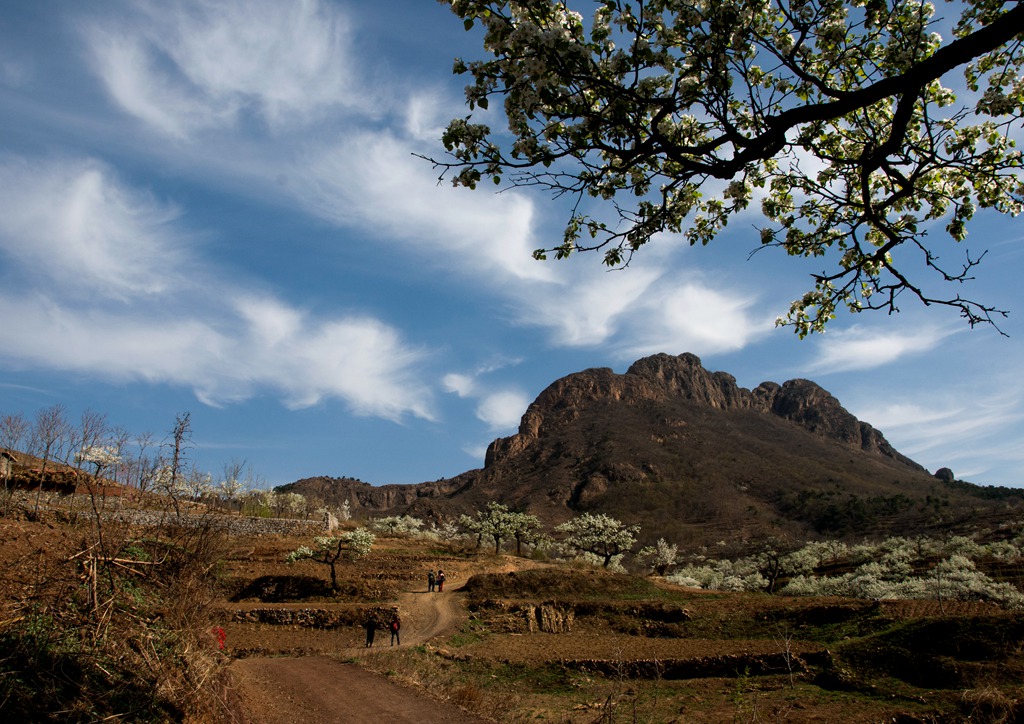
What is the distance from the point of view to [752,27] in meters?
5.06

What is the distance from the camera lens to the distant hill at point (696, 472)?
2650 inches

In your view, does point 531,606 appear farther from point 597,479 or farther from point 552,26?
point 597,479

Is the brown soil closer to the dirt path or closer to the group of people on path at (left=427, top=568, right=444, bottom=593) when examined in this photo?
the dirt path

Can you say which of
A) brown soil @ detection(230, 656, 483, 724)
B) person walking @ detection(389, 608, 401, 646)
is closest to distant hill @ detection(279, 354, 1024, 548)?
person walking @ detection(389, 608, 401, 646)

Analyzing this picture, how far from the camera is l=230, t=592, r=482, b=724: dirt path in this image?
10305 mm

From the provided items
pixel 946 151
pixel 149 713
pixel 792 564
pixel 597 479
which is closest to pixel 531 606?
pixel 149 713

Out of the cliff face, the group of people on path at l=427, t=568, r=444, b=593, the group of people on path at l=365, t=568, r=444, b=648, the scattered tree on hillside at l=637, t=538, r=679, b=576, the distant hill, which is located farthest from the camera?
the cliff face

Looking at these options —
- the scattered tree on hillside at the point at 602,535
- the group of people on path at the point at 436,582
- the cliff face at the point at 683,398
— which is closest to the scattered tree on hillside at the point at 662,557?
the scattered tree on hillside at the point at 602,535

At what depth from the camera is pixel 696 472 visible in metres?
88.5

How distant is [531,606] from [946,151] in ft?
77.9

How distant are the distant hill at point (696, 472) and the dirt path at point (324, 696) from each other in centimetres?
5808

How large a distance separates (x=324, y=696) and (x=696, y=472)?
274 ft

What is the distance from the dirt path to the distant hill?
58.1 meters

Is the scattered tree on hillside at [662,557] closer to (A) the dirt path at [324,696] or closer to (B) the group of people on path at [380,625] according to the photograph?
(B) the group of people on path at [380,625]
